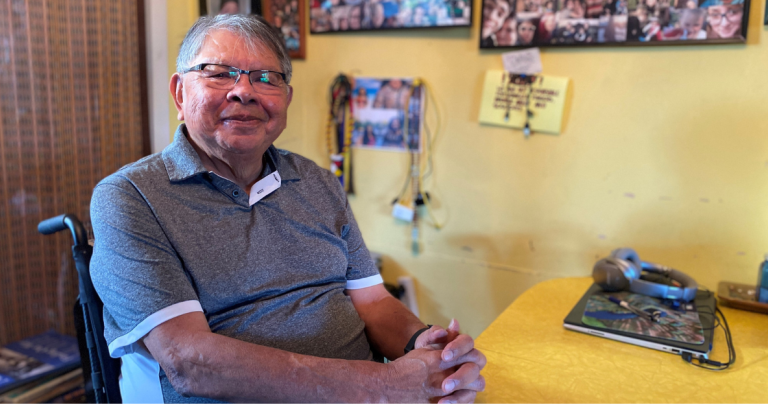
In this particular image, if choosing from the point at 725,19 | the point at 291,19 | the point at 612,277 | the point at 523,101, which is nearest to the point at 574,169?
the point at 523,101

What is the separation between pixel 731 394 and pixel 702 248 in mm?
779

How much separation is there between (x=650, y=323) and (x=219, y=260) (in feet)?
3.31

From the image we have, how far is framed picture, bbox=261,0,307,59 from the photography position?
220cm

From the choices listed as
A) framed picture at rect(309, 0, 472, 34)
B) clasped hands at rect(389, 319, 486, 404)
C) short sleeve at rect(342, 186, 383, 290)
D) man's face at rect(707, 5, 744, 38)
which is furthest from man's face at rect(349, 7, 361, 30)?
clasped hands at rect(389, 319, 486, 404)

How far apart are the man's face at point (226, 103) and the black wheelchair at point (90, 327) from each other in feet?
1.06

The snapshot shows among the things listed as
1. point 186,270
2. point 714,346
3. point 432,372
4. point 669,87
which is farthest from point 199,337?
point 669,87

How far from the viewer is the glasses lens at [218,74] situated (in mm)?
1091

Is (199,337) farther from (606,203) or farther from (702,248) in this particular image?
(702,248)

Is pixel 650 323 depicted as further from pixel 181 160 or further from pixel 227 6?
pixel 227 6

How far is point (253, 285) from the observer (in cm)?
106

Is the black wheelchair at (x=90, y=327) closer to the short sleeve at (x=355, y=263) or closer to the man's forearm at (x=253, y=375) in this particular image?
the man's forearm at (x=253, y=375)

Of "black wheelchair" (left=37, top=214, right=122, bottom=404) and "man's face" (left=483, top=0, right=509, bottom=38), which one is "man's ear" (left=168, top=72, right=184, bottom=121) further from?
"man's face" (left=483, top=0, right=509, bottom=38)

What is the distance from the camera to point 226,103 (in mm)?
1097

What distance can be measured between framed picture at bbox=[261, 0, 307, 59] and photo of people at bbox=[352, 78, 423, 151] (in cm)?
31
